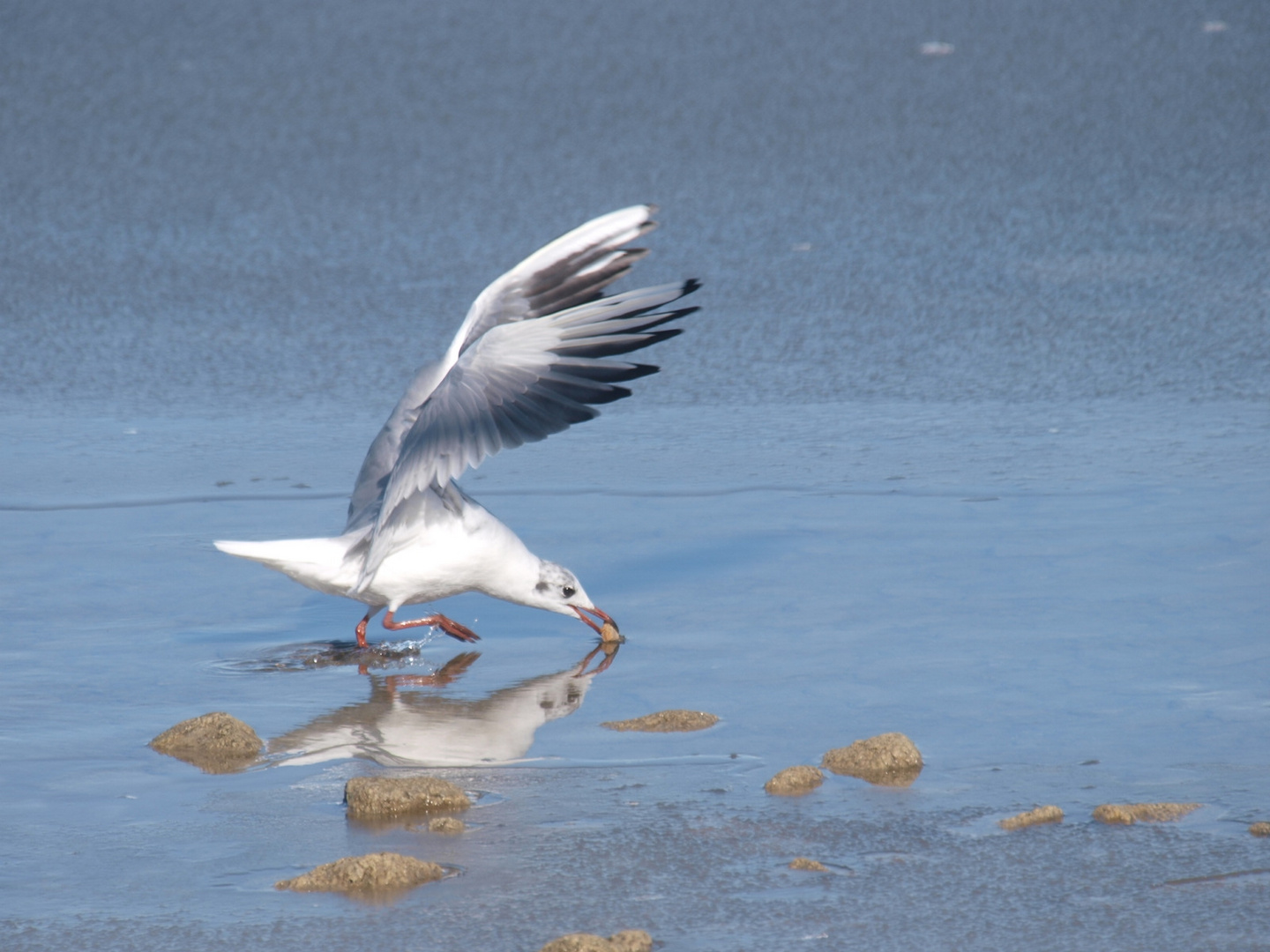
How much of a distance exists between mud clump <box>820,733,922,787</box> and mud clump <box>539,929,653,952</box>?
2.87 feet

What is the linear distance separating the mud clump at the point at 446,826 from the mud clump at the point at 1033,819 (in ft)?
3.23

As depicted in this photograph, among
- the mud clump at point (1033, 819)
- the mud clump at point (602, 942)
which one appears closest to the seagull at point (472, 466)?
the mud clump at point (1033, 819)

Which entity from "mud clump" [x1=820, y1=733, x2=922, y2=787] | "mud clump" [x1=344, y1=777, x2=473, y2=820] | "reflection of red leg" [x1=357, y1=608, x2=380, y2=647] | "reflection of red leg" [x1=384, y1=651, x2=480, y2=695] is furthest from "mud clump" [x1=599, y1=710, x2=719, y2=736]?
"reflection of red leg" [x1=357, y1=608, x2=380, y2=647]

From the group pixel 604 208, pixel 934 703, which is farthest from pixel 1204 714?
pixel 604 208

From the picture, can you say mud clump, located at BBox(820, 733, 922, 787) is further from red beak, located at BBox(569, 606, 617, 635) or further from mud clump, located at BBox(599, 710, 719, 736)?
red beak, located at BBox(569, 606, 617, 635)

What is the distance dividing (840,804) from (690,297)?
4233 mm

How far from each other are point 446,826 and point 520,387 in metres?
1.76

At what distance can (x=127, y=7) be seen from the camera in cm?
1077

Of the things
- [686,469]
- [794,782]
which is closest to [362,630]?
[686,469]

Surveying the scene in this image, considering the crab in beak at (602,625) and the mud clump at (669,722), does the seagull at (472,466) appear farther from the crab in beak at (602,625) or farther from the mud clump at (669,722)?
the mud clump at (669,722)

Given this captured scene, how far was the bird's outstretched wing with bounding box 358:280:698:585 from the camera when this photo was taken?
474cm

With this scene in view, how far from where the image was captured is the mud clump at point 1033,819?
318 centimetres

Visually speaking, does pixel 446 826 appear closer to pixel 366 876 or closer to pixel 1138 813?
pixel 366 876

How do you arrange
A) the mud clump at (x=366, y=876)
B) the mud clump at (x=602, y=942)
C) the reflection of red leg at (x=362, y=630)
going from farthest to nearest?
the reflection of red leg at (x=362, y=630) → the mud clump at (x=366, y=876) → the mud clump at (x=602, y=942)
